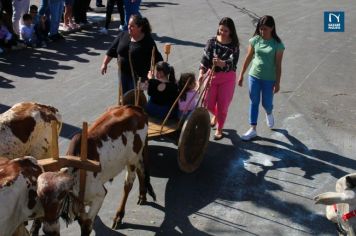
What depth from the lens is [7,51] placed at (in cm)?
1097

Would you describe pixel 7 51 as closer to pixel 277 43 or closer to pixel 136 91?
pixel 136 91

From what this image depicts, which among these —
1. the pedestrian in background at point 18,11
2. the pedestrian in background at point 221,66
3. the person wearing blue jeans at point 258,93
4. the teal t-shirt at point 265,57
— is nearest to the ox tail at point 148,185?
the pedestrian in background at point 221,66

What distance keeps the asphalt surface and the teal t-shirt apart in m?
1.03

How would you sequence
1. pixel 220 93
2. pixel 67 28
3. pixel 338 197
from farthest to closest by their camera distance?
pixel 67 28
pixel 220 93
pixel 338 197

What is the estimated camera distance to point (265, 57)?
708cm

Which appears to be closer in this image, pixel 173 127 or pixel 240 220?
pixel 240 220

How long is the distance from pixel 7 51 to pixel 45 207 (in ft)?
27.5

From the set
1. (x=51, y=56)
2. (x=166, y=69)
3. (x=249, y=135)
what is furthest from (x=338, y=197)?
(x=51, y=56)

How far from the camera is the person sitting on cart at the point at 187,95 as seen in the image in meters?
6.35

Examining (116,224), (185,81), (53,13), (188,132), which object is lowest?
(116,224)

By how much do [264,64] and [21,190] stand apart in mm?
4481

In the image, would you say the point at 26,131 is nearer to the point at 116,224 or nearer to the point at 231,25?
the point at 116,224

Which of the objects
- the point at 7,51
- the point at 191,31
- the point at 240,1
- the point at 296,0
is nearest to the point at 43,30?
the point at 7,51

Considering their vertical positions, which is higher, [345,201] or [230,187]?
[345,201]
